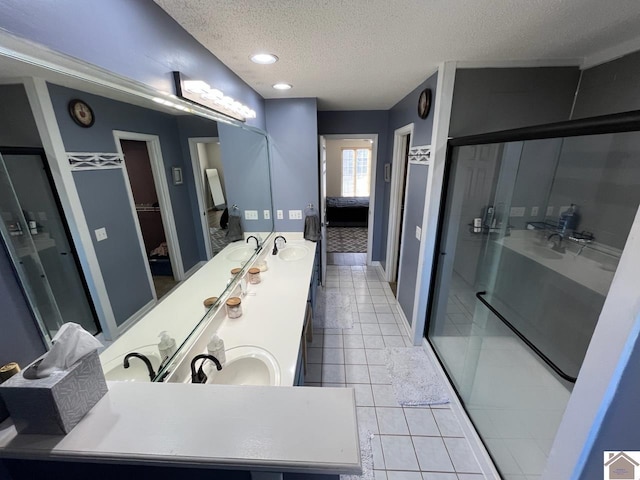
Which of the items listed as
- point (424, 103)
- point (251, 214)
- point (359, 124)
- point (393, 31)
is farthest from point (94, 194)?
point (359, 124)

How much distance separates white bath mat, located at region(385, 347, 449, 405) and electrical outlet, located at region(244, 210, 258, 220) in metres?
1.92

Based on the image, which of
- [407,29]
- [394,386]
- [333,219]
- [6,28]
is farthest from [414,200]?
[333,219]

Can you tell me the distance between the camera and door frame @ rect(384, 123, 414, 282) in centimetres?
327

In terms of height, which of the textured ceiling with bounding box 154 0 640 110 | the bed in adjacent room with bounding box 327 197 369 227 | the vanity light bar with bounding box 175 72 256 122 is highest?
the textured ceiling with bounding box 154 0 640 110

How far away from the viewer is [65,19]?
660 mm

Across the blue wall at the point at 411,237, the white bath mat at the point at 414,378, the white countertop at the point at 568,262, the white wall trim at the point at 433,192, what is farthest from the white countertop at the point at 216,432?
the blue wall at the point at 411,237

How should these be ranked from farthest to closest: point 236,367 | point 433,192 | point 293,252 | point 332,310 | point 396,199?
1. point 396,199
2. point 332,310
3. point 293,252
4. point 433,192
5. point 236,367

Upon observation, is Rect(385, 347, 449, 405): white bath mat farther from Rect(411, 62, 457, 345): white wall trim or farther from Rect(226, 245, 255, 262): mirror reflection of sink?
Rect(226, 245, 255, 262): mirror reflection of sink

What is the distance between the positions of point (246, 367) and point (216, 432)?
75 centimetres

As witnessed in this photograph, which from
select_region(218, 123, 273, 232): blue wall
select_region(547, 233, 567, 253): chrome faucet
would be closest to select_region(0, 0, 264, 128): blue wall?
select_region(218, 123, 273, 232): blue wall

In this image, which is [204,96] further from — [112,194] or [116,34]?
[112,194]

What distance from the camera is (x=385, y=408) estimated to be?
6.37 ft

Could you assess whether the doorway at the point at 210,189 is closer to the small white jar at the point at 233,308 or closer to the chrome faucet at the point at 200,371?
the small white jar at the point at 233,308

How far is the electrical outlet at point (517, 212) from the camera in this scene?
1892 millimetres
